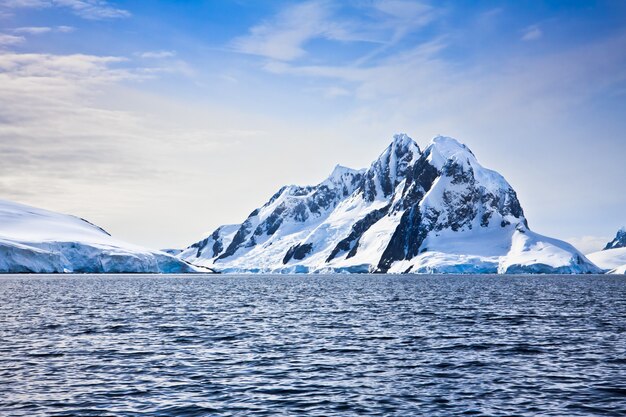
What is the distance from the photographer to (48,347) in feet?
141

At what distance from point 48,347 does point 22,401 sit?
17.3m

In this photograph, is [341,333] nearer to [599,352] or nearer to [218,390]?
[599,352]

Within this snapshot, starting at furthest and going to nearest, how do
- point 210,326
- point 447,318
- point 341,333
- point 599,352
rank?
point 447,318 → point 210,326 → point 341,333 → point 599,352

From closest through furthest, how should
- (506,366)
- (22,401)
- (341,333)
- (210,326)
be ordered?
(22,401) → (506,366) → (341,333) → (210,326)

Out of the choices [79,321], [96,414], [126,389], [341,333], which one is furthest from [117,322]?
[96,414]

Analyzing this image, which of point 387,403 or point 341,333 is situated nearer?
point 387,403

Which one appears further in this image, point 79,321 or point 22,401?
point 79,321

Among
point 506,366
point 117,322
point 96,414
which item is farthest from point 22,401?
point 117,322

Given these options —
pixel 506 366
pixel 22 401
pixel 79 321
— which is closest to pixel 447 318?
pixel 506 366

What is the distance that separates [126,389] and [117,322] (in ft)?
110

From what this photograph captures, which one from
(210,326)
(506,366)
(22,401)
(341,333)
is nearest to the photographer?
(22,401)

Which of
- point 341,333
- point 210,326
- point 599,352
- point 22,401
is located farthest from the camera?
point 210,326

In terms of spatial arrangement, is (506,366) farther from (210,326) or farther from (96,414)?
(210,326)

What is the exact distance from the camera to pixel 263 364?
120ft
